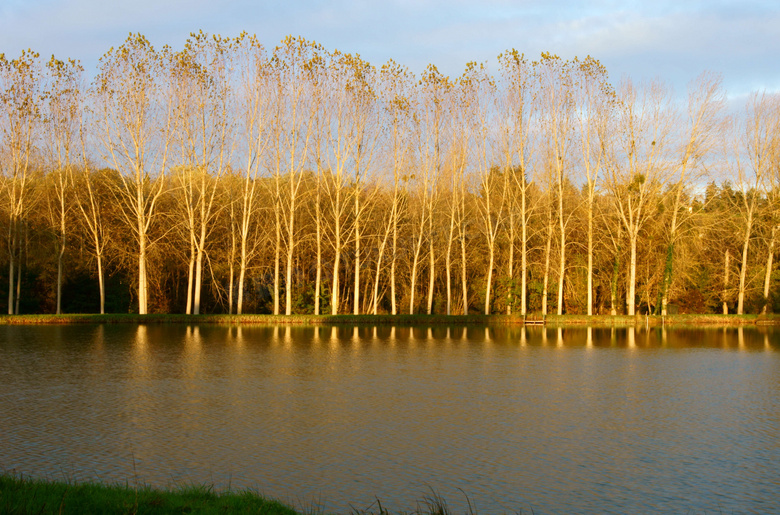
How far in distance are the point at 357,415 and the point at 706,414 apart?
6.50m

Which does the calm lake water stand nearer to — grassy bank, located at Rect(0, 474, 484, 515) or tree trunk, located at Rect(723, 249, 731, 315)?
grassy bank, located at Rect(0, 474, 484, 515)

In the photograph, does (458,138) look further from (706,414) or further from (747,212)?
(706,414)

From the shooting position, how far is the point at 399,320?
125ft

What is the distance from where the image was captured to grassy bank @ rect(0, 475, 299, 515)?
635 centimetres

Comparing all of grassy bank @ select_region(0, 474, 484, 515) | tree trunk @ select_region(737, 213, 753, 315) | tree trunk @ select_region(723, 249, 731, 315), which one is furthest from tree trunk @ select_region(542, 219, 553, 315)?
grassy bank @ select_region(0, 474, 484, 515)

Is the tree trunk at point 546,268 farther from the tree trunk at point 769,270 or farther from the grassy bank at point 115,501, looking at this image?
the grassy bank at point 115,501

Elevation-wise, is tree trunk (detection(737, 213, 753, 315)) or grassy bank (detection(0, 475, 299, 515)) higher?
tree trunk (detection(737, 213, 753, 315))

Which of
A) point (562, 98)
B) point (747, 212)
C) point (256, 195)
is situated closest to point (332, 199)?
point (256, 195)

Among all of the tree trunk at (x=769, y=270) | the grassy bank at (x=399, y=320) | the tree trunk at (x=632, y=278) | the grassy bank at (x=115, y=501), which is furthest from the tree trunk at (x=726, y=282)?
the grassy bank at (x=115, y=501)

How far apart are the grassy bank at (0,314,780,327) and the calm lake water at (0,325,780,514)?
13400 mm

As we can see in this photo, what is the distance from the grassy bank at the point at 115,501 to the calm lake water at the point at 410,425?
2.97ft

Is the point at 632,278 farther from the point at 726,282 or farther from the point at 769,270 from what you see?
the point at 769,270

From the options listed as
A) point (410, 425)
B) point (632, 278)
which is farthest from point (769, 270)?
point (410, 425)

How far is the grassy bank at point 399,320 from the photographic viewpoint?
35.3 meters
